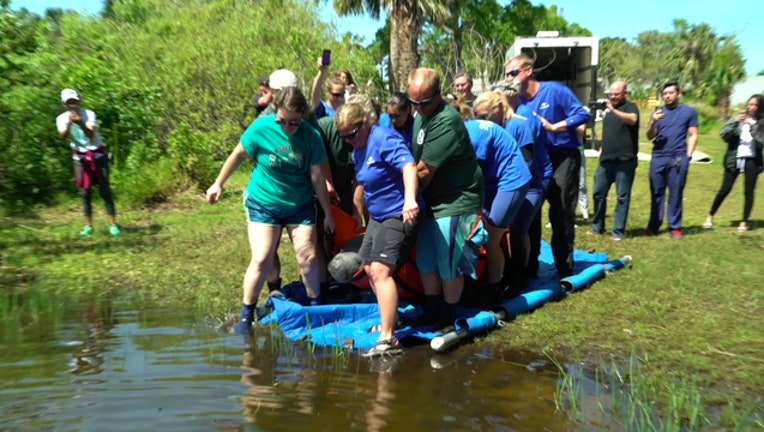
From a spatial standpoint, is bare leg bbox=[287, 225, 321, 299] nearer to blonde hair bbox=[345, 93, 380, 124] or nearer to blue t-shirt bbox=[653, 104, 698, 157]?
blonde hair bbox=[345, 93, 380, 124]

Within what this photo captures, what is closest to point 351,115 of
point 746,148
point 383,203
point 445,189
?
point 383,203

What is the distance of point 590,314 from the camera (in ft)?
19.3

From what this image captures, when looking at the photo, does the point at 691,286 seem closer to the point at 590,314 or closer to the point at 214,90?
the point at 590,314

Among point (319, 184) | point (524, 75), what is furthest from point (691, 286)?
point (319, 184)

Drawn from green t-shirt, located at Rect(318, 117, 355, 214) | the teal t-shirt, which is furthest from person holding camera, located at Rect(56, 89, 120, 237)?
the teal t-shirt

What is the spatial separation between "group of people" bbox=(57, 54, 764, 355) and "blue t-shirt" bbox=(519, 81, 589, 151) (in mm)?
12

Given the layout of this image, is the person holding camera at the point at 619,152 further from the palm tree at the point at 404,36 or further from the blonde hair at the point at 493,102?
the palm tree at the point at 404,36

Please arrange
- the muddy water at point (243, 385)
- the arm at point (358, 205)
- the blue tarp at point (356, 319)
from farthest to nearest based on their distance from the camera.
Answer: the arm at point (358, 205)
the blue tarp at point (356, 319)
the muddy water at point (243, 385)

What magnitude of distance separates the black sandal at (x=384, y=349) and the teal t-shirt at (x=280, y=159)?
1307 mm

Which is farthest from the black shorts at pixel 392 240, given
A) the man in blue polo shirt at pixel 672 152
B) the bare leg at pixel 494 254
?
the man in blue polo shirt at pixel 672 152

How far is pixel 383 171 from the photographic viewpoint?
504 centimetres

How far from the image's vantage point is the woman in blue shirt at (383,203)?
502 centimetres

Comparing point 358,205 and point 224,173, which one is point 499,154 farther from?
point 224,173

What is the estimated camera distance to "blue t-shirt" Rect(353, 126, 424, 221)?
4.95m
